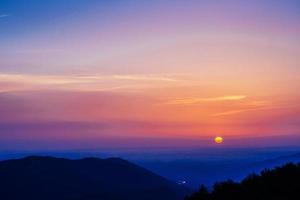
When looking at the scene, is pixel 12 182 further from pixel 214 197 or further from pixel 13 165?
pixel 214 197

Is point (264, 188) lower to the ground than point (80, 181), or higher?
lower

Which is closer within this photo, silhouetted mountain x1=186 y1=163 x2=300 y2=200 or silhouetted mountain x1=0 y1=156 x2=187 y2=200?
silhouetted mountain x1=186 y1=163 x2=300 y2=200

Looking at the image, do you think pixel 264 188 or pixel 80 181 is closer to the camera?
pixel 264 188

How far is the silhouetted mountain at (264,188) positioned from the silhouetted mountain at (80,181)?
85.7m

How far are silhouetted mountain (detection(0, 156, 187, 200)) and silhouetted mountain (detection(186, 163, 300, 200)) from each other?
85.7m

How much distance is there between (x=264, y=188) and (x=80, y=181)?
136011mm

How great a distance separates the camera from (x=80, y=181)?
159 m

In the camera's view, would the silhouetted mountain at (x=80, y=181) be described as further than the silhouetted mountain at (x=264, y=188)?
Yes

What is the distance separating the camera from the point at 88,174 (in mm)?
170875

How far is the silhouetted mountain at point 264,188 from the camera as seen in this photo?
87.4 feet

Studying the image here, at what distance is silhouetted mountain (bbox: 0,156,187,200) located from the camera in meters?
129

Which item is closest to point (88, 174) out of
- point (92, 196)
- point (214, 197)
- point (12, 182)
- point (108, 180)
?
point (108, 180)

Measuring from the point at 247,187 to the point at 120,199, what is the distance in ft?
286

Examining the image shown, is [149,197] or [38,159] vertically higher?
[38,159]
